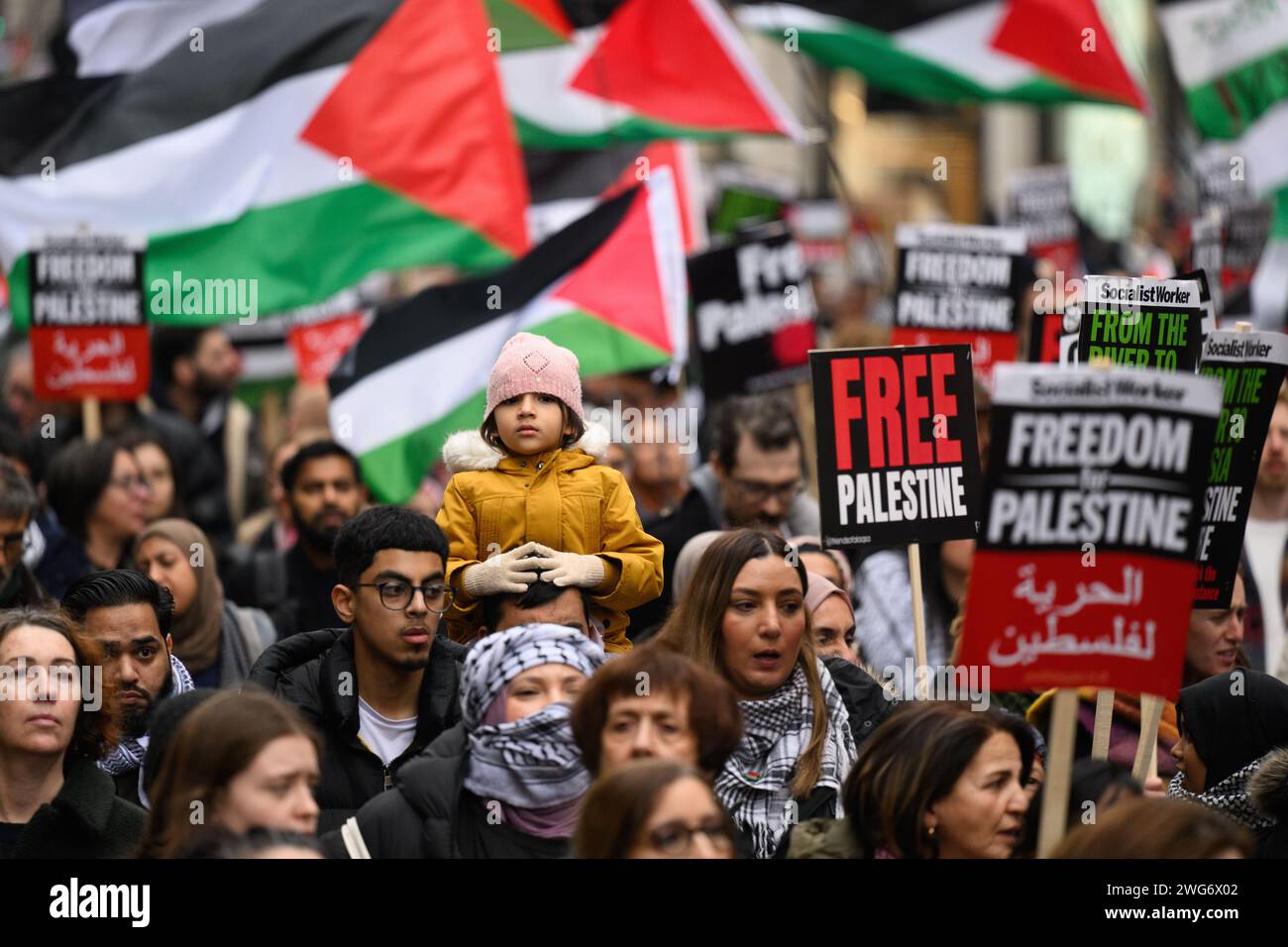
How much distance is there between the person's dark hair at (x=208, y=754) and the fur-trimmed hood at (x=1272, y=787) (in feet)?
8.04

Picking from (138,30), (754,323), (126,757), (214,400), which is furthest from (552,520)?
(214,400)

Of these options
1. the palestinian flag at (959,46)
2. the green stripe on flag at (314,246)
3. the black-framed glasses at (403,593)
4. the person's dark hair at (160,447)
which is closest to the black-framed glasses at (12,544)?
the person's dark hair at (160,447)

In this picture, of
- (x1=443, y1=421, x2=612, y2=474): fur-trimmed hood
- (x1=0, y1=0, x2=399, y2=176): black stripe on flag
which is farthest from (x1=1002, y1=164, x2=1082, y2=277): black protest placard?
(x1=443, y1=421, x2=612, y2=474): fur-trimmed hood

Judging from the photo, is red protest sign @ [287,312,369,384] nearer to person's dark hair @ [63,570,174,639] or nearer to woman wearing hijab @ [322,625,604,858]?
person's dark hair @ [63,570,174,639]

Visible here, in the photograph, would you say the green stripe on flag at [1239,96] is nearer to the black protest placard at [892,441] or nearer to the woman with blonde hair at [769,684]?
the black protest placard at [892,441]

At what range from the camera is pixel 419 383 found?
28.5ft

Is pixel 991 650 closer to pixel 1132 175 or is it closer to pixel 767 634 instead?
pixel 767 634

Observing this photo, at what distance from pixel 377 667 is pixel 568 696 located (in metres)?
0.98

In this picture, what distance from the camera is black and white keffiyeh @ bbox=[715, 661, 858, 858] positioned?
548cm

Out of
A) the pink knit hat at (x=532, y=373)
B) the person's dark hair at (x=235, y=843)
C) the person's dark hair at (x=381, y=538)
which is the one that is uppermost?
the pink knit hat at (x=532, y=373)

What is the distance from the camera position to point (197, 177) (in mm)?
9414

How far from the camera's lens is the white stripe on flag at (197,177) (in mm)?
9414

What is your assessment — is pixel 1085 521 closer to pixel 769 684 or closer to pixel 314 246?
pixel 769 684

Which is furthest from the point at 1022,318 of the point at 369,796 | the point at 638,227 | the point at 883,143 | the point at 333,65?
the point at 883,143
